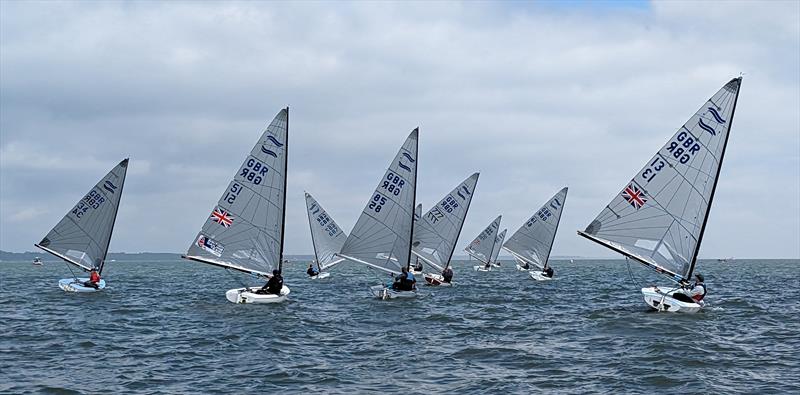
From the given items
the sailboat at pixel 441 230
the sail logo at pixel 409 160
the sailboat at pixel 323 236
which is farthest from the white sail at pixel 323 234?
the sail logo at pixel 409 160

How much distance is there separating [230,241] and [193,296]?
8661 mm

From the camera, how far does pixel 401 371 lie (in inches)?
692

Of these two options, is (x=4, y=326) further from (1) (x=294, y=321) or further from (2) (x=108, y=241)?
(2) (x=108, y=241)

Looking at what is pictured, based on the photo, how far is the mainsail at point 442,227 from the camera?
164 feet

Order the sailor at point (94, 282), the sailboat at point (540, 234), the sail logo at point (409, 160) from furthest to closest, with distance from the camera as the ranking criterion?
the sailboat at point (540, 234) < the sailor at point (94, 282) < the sail logo at point (409, 160)

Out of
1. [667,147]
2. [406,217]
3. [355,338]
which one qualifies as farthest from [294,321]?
[667,147]

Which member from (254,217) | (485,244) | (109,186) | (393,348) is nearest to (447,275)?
(254,217)

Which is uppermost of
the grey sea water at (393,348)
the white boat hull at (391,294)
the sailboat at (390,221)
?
the sailboat at (390,221)

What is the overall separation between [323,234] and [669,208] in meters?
39.5

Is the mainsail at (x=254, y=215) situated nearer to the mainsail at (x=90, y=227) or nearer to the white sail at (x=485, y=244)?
the mainsail at (x=90, y=227)

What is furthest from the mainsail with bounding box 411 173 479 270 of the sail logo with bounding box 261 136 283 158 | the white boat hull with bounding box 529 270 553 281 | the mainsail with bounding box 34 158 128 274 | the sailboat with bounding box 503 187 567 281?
the mainsail with bounding box 34 158 128 274

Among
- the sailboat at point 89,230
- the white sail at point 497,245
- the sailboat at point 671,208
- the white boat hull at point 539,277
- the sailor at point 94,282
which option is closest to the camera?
the sailboat at point 671,208

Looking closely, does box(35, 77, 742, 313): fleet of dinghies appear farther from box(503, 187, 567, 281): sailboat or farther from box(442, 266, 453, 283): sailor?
box(503, 187, 567, 281): sailboat

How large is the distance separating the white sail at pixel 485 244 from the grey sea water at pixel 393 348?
50.3 m
